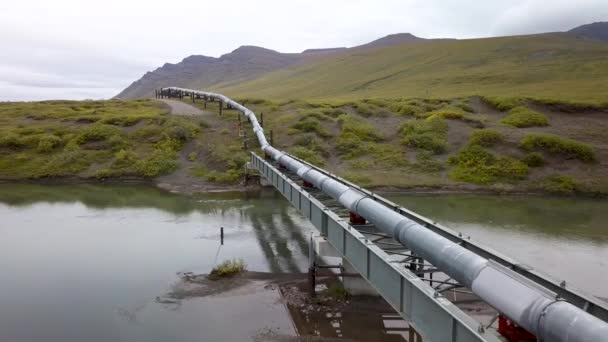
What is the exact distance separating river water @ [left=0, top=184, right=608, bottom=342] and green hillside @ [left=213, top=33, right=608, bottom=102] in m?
31.8

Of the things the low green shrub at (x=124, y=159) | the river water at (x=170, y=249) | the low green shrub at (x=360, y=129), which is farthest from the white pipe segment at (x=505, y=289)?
the low green shrub at (x=360, y=129)

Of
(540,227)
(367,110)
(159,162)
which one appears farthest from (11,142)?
(540,227)

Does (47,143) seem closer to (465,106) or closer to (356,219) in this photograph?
(356,219)

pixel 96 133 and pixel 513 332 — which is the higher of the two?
pixel 96 133

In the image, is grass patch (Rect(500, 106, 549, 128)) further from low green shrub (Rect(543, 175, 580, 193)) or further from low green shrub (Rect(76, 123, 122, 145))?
low green shrub (Rect(76, 123, 122, 145))

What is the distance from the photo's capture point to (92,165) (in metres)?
40.6

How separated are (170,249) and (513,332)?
15.6m

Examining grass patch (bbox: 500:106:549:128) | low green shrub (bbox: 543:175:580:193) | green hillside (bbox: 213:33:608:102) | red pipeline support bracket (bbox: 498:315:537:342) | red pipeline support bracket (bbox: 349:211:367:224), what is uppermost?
green hillside (bbox: 213:33:608:102)

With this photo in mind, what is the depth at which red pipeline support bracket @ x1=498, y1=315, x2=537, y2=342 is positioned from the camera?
7527 mm

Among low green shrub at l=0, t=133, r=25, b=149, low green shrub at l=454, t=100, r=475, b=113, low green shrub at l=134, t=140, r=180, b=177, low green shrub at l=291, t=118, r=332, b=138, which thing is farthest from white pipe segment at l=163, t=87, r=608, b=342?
low green shrub at l=454, t=100, r=475, b=113

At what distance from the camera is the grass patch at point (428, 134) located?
1644 inches

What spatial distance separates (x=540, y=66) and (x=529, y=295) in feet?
297

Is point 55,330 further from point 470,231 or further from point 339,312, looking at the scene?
point 470,231

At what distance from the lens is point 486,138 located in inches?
1631
